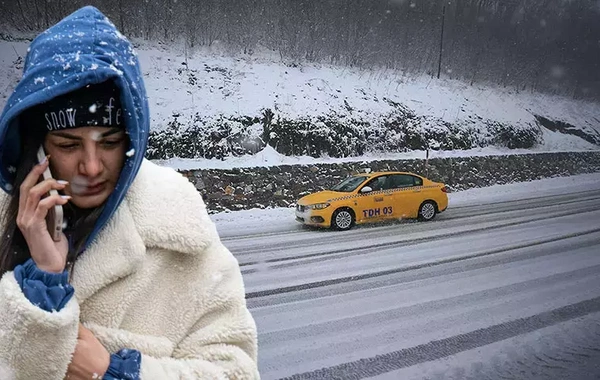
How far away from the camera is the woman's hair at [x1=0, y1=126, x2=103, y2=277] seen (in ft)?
3.28

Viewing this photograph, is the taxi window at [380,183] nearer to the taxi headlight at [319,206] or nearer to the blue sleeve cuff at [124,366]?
the taxi headlight at [319,206]

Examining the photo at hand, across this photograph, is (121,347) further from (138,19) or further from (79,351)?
(138,19)

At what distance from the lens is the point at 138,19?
16.3 meters

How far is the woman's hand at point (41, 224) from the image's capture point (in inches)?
34.1

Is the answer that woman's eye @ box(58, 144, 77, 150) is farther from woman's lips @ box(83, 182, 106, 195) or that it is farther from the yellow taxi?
the yellow taxi

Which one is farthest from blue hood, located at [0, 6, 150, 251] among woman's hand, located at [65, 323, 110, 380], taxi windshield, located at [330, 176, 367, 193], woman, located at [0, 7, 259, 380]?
taxi windshield, located at [330, 176, 367, 193]

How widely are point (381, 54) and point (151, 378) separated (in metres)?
21.5

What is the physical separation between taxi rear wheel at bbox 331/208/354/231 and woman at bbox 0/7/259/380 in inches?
309

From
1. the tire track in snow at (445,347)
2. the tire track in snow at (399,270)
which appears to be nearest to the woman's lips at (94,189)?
the tire track in snow at (445,347)

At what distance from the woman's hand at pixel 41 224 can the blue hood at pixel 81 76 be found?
→ 16cm

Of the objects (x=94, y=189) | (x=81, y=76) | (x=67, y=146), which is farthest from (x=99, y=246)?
(x=81, y=76)

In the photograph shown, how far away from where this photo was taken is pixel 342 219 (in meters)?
9.05

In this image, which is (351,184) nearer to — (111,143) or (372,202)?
(372,202)

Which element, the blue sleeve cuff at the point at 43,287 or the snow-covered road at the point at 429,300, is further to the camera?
the snow-covered road at the point at 429,300
